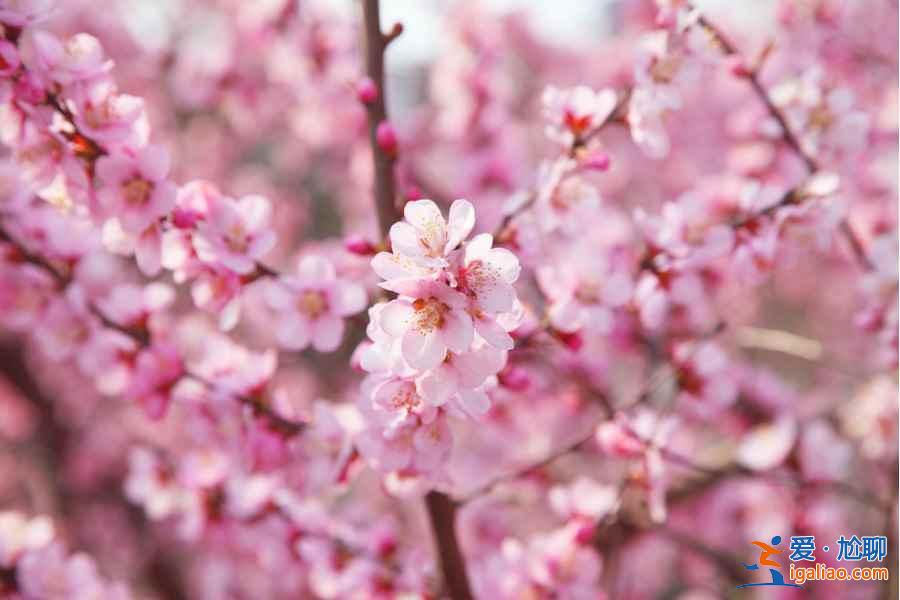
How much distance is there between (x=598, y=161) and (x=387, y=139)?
40cm

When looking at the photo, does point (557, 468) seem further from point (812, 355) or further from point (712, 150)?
point (712, 150)

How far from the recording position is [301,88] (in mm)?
2854

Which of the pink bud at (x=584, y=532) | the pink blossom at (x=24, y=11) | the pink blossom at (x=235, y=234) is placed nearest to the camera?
the pink blossom at (x=24, y=11)

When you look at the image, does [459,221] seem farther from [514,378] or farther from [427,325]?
[514,378]

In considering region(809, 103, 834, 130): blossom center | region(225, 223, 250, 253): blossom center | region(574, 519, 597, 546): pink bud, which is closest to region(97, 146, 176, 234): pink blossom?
region(225, 223, 250, 253): blossom center

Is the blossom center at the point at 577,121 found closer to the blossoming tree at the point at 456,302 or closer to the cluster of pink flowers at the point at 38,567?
the blossoming tree at the point at 456,302

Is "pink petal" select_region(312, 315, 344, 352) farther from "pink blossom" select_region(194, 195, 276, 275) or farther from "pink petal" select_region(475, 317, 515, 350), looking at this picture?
"pink petal" select_region(475, 317, 515, 350)

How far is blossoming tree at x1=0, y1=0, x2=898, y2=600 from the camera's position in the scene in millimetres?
1295

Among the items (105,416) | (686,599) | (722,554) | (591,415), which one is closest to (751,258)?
(722,554)

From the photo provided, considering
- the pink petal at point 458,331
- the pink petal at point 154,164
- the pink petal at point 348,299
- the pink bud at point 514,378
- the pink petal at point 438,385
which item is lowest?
the pink petal at point 438,385

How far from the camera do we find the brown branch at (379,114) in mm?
1492

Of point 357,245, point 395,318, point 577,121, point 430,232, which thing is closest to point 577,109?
point 577,121

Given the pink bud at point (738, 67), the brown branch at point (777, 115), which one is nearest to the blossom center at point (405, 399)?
the brown branch at point (777, 115)

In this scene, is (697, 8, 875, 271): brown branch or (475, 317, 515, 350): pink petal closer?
(475, 317, 515, 350): pink petal
